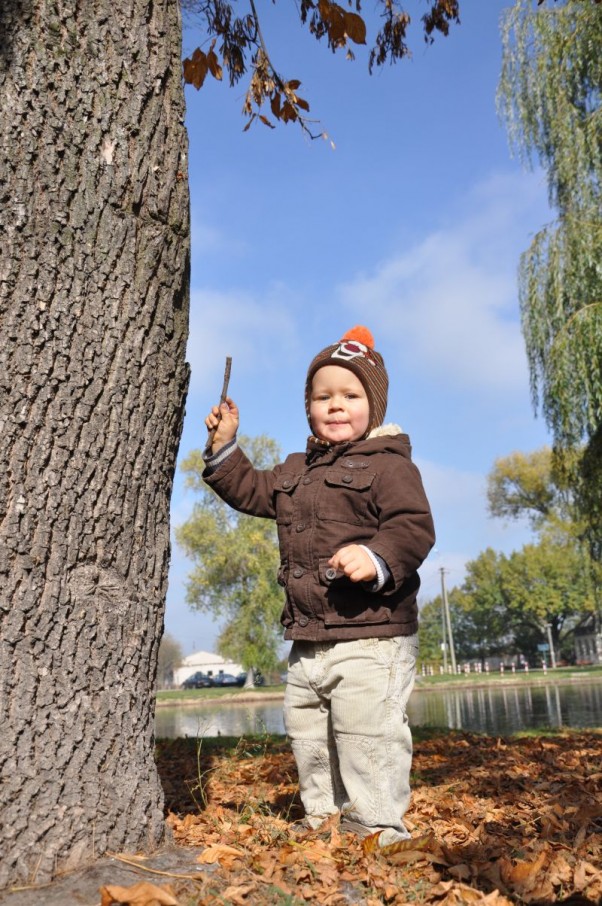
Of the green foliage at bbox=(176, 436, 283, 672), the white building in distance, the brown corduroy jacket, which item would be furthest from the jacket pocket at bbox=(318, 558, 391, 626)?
the white building in distance

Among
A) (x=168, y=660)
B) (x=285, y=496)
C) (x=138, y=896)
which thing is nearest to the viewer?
(x=138, y=896)

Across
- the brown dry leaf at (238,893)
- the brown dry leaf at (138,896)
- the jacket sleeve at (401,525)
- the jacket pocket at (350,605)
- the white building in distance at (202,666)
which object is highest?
the white building in distance at (202,666)

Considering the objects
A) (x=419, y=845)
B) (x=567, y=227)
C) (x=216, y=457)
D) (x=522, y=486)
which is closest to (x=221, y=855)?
(x=419, y=845)

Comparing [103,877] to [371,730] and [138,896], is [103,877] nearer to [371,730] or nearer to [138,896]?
[138,896]

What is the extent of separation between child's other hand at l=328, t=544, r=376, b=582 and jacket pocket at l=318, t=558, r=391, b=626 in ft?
0.46

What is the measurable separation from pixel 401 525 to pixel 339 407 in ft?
2.14

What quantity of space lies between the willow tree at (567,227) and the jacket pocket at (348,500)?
8.14m

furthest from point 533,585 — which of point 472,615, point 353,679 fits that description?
point 353,679

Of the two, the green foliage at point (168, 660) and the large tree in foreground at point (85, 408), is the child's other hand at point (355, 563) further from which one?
the green foliage at point (168, 660)

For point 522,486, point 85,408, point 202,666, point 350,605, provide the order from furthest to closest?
point 202,666 → point 522,486 → point 350,605 → point 85,408

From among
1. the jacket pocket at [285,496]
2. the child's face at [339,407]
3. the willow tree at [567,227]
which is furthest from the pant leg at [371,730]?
the willow tree at [567,227]

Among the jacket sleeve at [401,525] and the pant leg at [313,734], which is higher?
the jacket sleeve at [401,525]

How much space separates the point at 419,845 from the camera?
247 centimetres

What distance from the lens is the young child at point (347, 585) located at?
2762mm
